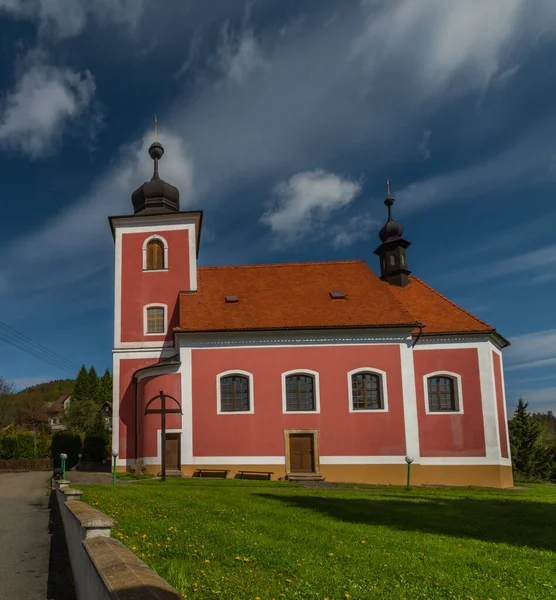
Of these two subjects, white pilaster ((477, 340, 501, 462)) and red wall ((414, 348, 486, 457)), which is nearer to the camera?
white pilaster ((477, 340, 501, 462))

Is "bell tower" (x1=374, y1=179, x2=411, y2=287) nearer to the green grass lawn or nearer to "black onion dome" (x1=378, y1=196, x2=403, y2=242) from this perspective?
"black onion dome" (x1=378, y1=196, x2=403, y2=242)

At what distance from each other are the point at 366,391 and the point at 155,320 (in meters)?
10.5

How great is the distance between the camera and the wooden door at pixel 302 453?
22531mm

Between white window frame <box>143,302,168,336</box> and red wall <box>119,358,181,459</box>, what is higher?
white window frame <box>143,302,168,336</box>

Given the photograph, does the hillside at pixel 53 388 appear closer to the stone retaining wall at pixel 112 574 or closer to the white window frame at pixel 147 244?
the white window frame at pixel 147 244

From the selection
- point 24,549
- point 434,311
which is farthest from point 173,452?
point 434,311

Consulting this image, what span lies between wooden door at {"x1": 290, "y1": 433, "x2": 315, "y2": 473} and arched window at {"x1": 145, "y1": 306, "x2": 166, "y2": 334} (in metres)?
8.25

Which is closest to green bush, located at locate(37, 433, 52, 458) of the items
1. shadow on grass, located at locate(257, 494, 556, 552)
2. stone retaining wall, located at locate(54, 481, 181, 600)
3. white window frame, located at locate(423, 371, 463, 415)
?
white window frame, located at locate(423, 371, 463, 415)

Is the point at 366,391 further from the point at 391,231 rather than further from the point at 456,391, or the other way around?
the point at 391,231

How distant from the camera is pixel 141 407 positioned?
23828 millimetres

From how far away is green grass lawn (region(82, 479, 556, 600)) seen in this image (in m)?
5.32

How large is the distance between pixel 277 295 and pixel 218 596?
2142 cm

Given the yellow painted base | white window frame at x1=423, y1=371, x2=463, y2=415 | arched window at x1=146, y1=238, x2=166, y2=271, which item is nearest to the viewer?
the yellow painted base

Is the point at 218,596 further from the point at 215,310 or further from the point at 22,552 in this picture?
the point at 215,310
